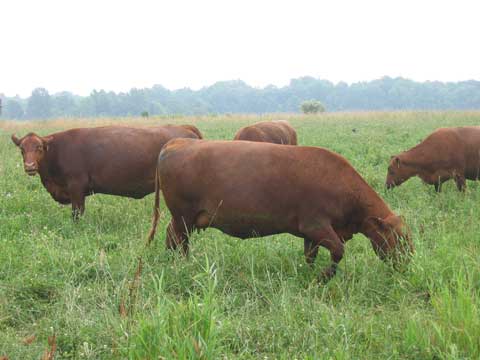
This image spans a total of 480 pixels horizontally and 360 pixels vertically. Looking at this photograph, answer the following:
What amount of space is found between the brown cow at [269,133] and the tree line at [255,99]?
97.9 meters

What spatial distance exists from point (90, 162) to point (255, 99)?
5277 inches

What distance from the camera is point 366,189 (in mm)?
5789

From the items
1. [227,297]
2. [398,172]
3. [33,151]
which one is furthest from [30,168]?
[398,172]

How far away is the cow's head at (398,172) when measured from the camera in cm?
1080

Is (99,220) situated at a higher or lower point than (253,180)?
lower

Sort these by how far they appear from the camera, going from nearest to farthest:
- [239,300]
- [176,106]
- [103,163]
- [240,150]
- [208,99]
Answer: [239,300] → [240,150] → [103,163] → [176,106] → [208,99]

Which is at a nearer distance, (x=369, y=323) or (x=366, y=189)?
(x=369, y=323)

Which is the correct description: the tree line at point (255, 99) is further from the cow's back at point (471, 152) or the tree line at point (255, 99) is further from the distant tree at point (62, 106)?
the cow's back at point (471, 152)

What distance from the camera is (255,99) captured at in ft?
462

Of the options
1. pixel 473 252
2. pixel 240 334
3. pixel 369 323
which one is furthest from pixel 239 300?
pixel 473 252

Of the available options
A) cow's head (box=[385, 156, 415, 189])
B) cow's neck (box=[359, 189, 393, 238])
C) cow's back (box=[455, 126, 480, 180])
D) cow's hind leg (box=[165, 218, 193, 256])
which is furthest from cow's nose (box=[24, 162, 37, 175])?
cow's back (box=[455, 126, 480, 180])

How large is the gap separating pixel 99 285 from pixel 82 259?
108 centimetres

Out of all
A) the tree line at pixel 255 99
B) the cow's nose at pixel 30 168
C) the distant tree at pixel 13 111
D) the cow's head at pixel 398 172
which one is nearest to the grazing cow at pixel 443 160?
the cow's head at pixel 398 172

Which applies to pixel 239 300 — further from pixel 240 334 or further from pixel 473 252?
pixel 473 252
